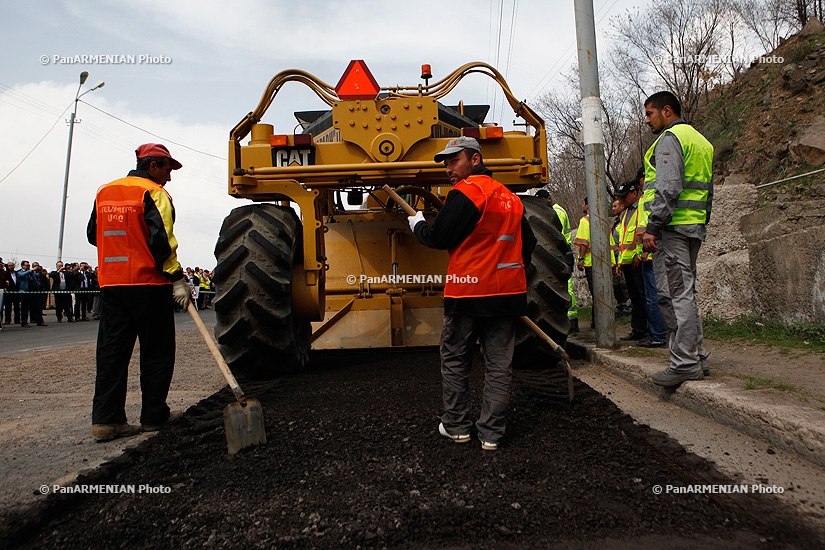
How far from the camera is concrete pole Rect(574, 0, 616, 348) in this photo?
564 centimetres

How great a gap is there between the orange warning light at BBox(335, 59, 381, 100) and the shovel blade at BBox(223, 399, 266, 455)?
2.81m

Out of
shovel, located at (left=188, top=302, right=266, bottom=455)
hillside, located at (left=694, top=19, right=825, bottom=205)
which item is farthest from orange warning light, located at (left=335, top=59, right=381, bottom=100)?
hillside, located at (left=694, top=19, right=825, bottom=205)

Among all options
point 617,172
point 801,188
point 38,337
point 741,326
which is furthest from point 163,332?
point 617,172

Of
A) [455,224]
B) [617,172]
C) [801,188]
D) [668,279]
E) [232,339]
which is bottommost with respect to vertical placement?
[232,339]

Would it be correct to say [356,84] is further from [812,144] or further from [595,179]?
[812,144]

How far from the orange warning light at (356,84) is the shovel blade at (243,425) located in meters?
2.81

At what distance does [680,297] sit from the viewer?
3.93m

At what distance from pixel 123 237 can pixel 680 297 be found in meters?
3.47

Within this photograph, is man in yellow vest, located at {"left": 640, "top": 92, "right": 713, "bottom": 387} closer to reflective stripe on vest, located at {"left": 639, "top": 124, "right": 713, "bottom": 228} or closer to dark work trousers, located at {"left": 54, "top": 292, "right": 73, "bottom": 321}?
reflective stripe on vest, located at {"left": 639, "top": 124, "right": 713, "bottom": 228}

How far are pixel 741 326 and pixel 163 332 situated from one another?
17.8 ft

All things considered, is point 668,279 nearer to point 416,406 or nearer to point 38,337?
point 416,406

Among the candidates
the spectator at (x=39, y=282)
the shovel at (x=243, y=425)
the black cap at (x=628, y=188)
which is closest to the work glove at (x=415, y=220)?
the shovel at (x=243, y=425)

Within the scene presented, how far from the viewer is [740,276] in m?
6.60

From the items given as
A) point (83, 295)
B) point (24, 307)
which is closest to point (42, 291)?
point (24, 307)
